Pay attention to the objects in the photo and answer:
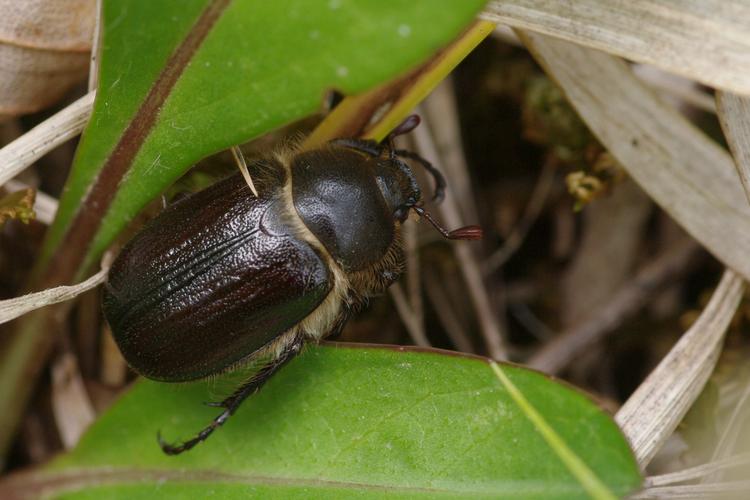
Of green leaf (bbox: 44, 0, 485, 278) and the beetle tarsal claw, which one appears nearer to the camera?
green leaf (bbox: 44, 0, 485, 278)

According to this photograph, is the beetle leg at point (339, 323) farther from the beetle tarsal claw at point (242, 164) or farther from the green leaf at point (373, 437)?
the beetle tarsal claw at point (242, 164)

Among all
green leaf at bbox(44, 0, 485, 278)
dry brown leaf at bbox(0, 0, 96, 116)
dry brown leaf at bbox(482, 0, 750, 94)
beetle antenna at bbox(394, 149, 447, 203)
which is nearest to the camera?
green leaf at bbox(44, 0, 485, 278)

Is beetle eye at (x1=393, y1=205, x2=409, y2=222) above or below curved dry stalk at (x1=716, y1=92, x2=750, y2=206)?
below

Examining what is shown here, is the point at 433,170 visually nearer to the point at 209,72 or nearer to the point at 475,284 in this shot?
the point at 475,284

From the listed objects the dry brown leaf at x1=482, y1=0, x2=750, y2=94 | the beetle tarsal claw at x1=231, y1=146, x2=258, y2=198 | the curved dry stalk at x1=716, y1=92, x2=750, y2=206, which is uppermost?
the dry brown leaf at x1=482, y1=0, x2=750, y2=94

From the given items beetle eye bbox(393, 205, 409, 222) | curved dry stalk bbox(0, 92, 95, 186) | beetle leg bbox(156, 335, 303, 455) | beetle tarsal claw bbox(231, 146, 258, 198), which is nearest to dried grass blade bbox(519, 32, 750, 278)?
beetle eye bbox(393, 205, 409, 222)

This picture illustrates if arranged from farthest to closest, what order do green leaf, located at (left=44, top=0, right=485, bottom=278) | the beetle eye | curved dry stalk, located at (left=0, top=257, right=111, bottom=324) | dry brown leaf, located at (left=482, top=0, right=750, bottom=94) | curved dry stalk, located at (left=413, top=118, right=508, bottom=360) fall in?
curved dry stalk, located at (left=413, top=118, right=508, bottom=360), the beetle eye, curved dry stalk, located at (left=0, top=257, right=111, bottom=324), dry brown leaf, located at (left=482, top=0, right=750, bottom=94), green leaf, located at (left=44, top=0, right=485, bottom=278)

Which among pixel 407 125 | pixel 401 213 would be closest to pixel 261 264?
pixel 401 213

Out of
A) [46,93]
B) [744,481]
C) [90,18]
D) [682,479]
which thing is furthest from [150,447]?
[744,481]

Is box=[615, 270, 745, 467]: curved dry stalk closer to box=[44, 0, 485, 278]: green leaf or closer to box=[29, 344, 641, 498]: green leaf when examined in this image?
box=[29, 344, 641, 498]: green leaf
